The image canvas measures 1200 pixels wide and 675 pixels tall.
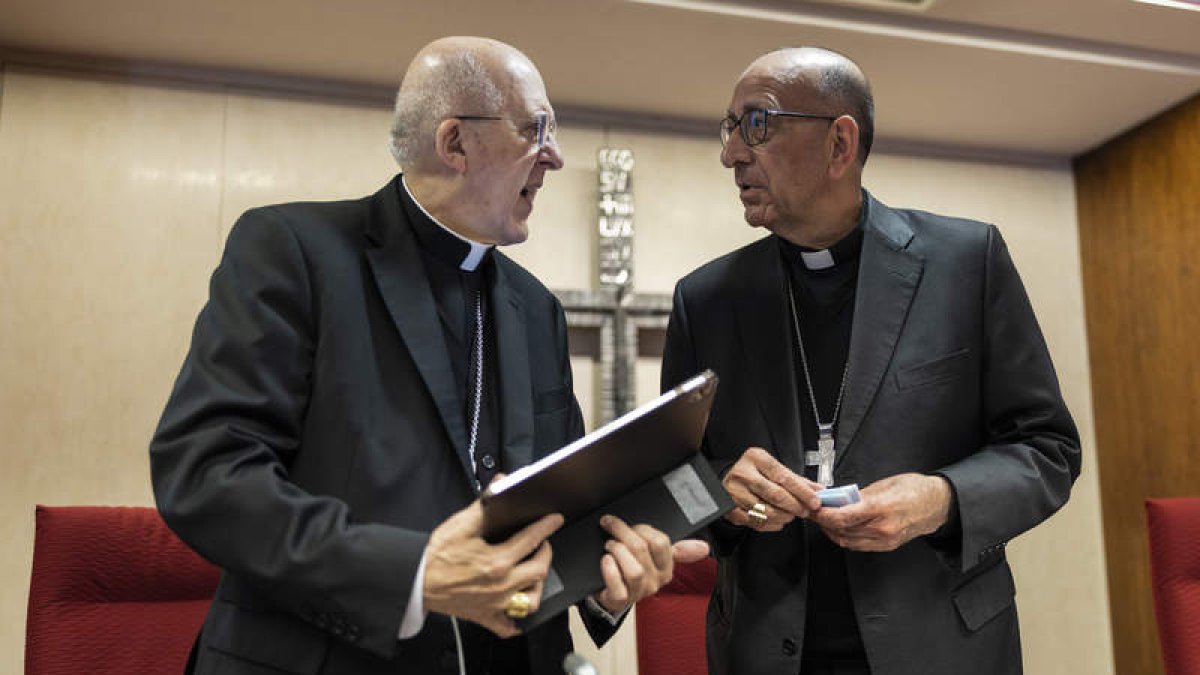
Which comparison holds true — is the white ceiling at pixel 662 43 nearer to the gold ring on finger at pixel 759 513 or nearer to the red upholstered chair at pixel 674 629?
the red upholstered chair at pixel 674 629

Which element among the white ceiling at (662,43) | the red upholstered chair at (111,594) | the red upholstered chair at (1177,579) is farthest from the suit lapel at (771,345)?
the white ceiling at (662,43)

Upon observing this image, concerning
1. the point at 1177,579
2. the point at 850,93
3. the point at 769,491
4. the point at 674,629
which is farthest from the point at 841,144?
the point at 1177,579

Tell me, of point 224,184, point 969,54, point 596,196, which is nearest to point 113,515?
point 224,184

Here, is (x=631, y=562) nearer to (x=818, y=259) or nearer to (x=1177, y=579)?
(x=818, y=259)

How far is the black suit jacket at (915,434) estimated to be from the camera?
1822 millimetres

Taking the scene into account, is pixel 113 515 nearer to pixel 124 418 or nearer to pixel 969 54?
pixel 124 418

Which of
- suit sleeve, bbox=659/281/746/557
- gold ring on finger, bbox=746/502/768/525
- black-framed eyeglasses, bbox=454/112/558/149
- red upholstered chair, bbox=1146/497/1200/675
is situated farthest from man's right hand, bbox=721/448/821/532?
red upholstered chair, bbox=1146/497/1200/675

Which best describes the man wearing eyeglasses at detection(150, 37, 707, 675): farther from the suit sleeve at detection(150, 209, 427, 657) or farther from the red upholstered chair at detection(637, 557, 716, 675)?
the red upholstered chair at detection(637, 557, 716, 675)

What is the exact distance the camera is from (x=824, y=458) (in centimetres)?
193

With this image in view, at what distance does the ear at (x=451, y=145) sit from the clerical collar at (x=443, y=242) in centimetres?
10

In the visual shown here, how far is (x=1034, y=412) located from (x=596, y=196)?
260 cm

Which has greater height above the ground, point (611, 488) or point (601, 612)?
point (611, 488)

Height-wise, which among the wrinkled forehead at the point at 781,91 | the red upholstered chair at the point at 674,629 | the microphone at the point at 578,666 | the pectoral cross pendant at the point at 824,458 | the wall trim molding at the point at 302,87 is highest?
the wall trim molding at the point at 302,87

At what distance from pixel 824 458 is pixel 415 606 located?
2.82 feet
